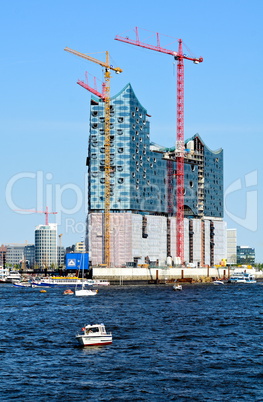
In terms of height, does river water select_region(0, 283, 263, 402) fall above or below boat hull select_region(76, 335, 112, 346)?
below

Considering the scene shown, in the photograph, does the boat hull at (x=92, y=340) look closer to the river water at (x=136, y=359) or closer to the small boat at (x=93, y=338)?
the small boat at (x=93, y=338)

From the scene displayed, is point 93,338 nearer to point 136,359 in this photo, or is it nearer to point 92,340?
point 92,340

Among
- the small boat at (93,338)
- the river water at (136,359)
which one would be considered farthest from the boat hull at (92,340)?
the river water at (136,359)

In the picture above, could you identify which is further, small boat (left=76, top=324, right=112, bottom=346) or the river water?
small boat (left=76, top=324, right=112, bottom=346)

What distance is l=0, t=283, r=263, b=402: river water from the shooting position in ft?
187

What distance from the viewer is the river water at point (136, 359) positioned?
187 feet

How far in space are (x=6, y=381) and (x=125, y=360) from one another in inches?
547

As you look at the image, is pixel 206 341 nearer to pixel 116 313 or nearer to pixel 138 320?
pixel 138 320

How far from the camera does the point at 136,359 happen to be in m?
70.9

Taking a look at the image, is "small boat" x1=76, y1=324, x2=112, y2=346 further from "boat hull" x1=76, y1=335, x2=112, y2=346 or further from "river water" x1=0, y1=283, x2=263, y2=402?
"river water" x1=0, y1=283, x2=263, y2=402

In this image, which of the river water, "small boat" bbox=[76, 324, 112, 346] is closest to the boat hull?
"small boat" bbox=[76, 324, 112, 346]

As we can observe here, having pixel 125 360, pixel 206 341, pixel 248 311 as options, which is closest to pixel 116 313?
pixel 248 311

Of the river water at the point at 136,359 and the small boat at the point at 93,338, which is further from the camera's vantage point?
the small boat at the point at 93,338

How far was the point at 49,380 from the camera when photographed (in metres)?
61.3
